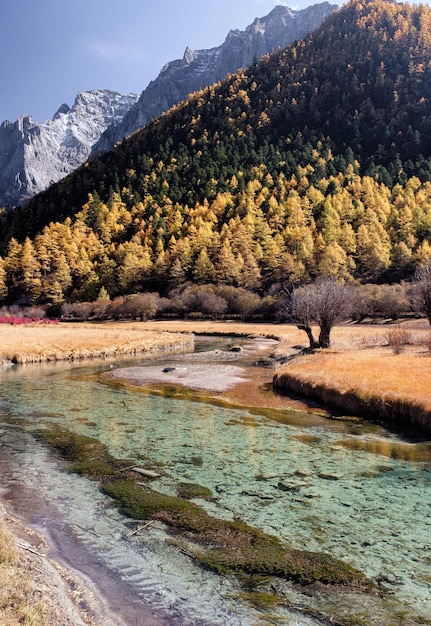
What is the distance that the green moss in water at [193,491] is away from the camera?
41.9ft

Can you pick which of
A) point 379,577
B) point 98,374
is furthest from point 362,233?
point 379,577

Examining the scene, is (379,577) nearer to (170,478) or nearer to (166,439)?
(170,478)

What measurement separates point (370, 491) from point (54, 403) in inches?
738

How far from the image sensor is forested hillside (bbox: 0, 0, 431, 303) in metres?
117

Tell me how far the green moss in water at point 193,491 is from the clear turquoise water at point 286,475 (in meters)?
0.33

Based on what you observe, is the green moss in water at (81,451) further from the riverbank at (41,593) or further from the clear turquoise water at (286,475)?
the riverbank at (41,593)

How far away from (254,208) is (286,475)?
5119 inches

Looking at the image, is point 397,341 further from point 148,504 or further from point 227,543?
point 227,543

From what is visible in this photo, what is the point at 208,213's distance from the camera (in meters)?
144

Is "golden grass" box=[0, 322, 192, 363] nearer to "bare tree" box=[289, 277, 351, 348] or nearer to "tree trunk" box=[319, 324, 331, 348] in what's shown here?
"bare tree" box=[289, 277, 351, 348]

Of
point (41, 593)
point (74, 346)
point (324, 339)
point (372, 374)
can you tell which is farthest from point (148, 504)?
point (74, 346)

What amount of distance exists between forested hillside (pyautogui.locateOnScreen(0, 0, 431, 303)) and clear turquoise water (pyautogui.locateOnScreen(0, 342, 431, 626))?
8974cm

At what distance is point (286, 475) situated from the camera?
14.5m

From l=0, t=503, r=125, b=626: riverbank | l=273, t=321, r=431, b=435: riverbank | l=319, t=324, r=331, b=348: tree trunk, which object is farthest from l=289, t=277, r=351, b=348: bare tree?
l=0, t=503, r=125, b=626: riverbank
